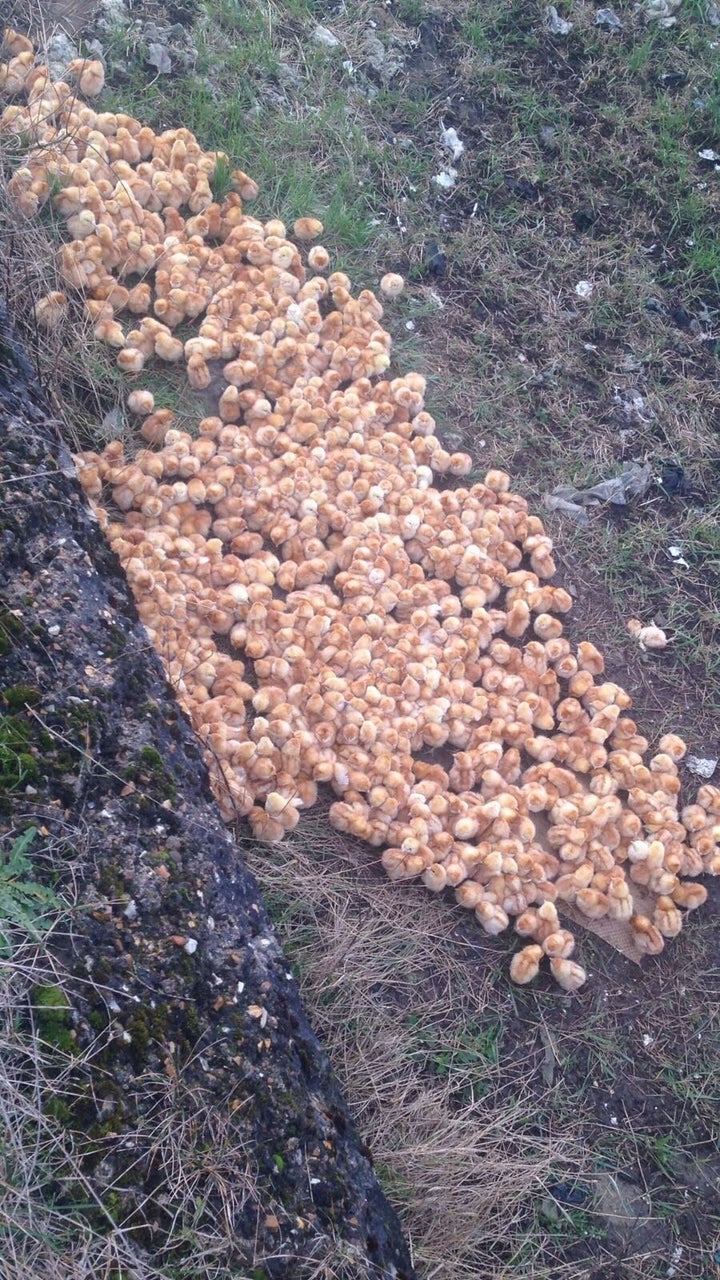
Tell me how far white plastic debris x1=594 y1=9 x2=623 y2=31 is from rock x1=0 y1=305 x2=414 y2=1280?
4642 mm

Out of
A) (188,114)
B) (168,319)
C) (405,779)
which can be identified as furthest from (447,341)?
(405,779)

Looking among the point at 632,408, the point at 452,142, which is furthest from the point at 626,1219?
the point at 452,142

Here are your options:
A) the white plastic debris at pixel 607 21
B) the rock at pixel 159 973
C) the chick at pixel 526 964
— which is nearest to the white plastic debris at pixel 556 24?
the white plastic debris at pixel 607 21

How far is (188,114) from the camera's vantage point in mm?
4543

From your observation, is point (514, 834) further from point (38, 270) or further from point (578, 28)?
point (578, 28)

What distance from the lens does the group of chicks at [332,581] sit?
3166 millimetres

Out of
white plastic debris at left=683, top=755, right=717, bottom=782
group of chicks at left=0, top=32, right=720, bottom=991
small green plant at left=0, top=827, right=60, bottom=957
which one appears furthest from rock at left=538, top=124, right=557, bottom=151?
small green plant at left=0, top=827, right=60, bottom=957

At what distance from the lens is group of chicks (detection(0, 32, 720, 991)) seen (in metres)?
3.17

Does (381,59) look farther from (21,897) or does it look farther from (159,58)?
(21,897)

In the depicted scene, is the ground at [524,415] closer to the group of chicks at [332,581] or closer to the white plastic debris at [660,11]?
the white plastic debris at [660,11]

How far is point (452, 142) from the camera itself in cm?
502

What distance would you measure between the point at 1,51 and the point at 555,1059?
447cm

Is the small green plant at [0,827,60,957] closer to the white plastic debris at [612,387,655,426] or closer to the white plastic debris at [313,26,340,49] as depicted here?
the white plastic debris at [612,387,655,426]

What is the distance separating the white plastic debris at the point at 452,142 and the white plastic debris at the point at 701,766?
3.22 metres
